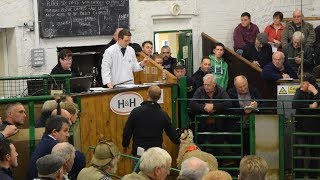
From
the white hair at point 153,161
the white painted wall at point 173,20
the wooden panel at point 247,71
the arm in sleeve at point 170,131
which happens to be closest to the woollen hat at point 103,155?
the white hair at point 153,161

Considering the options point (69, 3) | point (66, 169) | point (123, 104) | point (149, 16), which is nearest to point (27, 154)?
point (66, 169)

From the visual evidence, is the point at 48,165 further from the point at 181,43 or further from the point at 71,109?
the point at 181,43

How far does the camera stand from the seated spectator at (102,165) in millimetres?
6445

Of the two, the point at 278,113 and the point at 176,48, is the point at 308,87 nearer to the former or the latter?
the point at 278,113

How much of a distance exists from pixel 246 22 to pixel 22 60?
4.22 metres

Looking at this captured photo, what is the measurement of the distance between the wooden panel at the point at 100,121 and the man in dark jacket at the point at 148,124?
35cm

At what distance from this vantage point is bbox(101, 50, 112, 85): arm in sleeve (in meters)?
10.3

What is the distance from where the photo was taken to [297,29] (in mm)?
12859

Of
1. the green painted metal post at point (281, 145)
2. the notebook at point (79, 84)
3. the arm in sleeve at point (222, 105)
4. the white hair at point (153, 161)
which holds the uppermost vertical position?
the notebook at point (79, 84)

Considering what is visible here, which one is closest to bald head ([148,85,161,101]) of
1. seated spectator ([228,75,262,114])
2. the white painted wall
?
seated spectator ([228,75,262,114])

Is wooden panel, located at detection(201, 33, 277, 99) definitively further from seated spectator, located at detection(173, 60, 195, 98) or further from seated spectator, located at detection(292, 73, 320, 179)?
seated spectator, located at detection(292, 73, 320, 179)

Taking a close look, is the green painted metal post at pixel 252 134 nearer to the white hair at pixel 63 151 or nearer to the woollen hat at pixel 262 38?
the woollen hat at pixel 262 38

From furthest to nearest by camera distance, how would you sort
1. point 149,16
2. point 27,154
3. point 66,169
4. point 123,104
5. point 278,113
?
1. point 149,16
2. point 278,113
3. point 123,104
4. point 27,154
5. point 66,169

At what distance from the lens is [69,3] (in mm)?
12086
